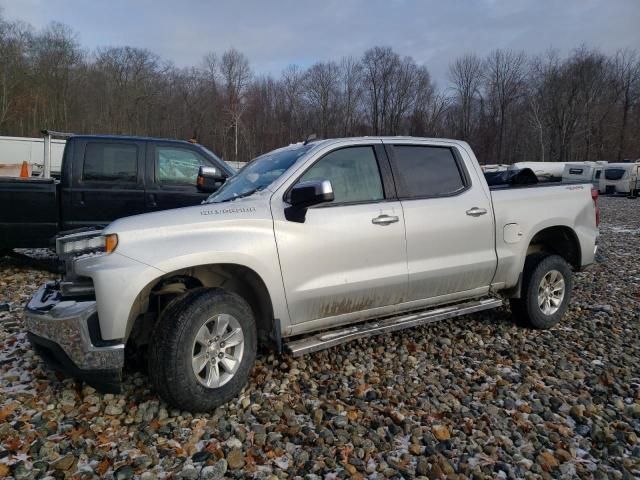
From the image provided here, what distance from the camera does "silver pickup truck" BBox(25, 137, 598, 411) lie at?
2.75 meters

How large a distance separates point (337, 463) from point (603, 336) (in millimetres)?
3354

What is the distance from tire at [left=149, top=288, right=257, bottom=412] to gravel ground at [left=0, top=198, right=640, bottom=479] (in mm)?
190

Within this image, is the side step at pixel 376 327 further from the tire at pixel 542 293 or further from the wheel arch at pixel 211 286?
the tire at pixel 542 293

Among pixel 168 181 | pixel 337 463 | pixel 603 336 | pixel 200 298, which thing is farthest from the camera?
pixel 168 181

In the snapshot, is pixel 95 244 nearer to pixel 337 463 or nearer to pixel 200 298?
pixel 200 298

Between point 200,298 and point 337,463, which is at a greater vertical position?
point 200,298

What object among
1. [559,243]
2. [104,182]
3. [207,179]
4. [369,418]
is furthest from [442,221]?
[104,182]

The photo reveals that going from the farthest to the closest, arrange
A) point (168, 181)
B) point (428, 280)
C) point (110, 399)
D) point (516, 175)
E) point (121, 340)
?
point (168, 181)
point (516, 175)
point (428, 280)
point (110, 399)
point (121, 340)

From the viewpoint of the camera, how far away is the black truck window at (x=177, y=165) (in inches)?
251

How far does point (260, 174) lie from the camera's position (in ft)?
12.4

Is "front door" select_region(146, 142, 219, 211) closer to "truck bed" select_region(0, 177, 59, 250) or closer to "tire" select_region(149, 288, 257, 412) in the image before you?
"truck bed" select_region(0, 177, 59, 250)

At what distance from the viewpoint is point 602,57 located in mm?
62250

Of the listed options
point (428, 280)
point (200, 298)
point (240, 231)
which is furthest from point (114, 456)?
point (428, 280)

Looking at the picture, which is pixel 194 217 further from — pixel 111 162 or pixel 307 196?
pixel 111 162
